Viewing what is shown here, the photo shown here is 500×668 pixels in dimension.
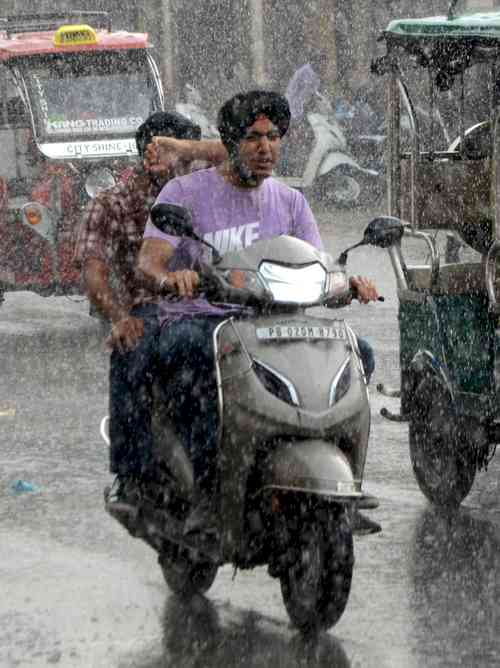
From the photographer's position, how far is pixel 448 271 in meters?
7.53

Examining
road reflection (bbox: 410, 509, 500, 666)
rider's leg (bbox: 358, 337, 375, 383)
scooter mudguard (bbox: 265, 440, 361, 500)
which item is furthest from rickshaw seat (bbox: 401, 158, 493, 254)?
scooter mudguard (bbox: 265, 440, 361, 500)

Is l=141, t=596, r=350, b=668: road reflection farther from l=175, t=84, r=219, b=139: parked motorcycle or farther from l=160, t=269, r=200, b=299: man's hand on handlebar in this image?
l=175, t=84, r=219, b=139: parked motorcycle

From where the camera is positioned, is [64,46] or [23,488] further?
[64,46]

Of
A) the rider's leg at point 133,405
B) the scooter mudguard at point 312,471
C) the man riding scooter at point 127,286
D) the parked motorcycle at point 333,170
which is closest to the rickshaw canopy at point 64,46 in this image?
the man riding scooter at point 127,286

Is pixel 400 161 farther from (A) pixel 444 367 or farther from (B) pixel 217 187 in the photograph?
(B) pixel 217 187

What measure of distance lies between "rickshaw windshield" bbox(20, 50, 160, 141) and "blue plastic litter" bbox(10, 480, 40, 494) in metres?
6.42

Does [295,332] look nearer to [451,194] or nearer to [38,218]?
[451,194]

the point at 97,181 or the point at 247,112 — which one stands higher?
the point at 247,112

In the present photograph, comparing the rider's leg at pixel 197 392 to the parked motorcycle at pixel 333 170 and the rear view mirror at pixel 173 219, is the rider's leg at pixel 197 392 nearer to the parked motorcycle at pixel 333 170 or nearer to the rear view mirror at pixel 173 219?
the rear view mirror at pixel 173 219

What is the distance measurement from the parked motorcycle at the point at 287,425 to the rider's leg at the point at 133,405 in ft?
1.17

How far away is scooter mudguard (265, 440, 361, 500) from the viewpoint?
5.09 meters

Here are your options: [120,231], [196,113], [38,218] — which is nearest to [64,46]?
[38,218]

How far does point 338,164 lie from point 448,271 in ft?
53.2

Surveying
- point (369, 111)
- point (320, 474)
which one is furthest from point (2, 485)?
point (369, 111)
